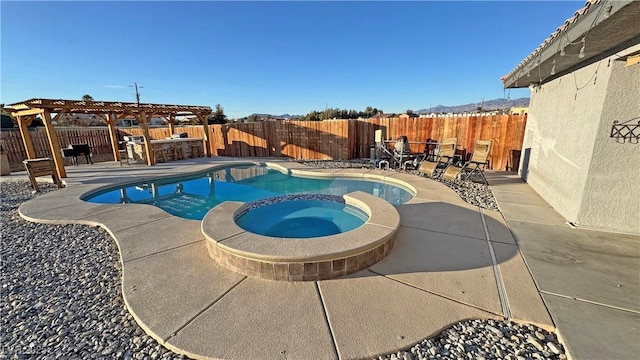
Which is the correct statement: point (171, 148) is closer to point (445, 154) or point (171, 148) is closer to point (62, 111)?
point (62, 111)

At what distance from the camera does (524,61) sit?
16.5ft

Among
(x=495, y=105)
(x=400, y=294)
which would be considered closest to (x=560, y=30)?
(x=400, y=294)

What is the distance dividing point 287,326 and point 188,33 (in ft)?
43.0

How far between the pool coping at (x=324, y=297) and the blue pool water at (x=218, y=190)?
2.42m

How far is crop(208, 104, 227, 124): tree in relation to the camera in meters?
26.6

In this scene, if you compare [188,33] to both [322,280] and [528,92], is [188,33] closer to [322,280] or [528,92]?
[322,280]

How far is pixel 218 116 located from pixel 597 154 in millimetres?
29735

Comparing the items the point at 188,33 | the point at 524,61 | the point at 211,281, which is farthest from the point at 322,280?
the point at 188,33

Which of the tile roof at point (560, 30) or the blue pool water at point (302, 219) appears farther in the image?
the blue pool water at point (302, 219)

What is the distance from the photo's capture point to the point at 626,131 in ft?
11.0

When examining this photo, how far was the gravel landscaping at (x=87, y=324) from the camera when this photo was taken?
177 cm

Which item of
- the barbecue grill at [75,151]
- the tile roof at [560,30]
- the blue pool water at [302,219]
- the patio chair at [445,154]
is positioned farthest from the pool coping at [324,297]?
the barbecue grill at [75,151]

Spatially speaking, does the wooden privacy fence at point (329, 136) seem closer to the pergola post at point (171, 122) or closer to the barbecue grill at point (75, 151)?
the pergola post at point (171, 122)

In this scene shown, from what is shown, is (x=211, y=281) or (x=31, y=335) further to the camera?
(x=211, y=281)
